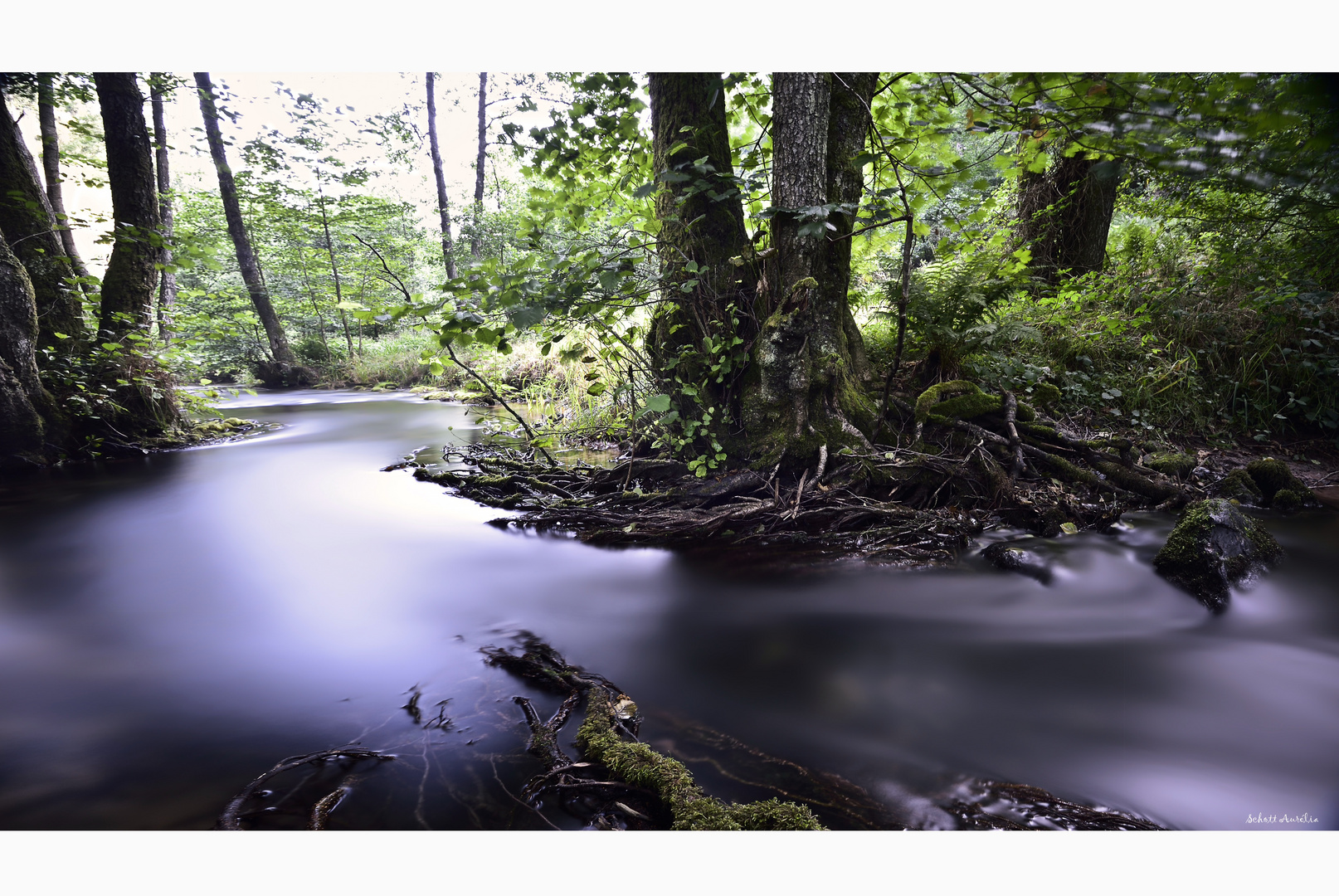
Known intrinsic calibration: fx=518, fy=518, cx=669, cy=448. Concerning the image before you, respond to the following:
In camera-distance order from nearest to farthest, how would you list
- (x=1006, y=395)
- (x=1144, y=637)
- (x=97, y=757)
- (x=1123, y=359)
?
(x=97, y=757) < (x=1144, y=637) < (x=1006, y=395) < (x=1123, y=359)

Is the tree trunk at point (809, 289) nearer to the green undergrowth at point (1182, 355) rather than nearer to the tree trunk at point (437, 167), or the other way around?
the green undergrowth at point (1182, 355)

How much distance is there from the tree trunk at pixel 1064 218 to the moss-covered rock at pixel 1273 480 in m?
2.76

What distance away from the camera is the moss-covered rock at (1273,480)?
340 cm

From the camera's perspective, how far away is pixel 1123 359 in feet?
16.3

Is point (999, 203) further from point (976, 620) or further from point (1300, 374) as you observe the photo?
point (976, 620)

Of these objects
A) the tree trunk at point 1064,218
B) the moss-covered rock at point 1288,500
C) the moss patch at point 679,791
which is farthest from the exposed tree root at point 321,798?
the tree trunk at point 1064,218

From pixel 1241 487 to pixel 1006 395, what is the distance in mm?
1562

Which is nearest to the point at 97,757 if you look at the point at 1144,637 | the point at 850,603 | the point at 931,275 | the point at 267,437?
the point at 850,603

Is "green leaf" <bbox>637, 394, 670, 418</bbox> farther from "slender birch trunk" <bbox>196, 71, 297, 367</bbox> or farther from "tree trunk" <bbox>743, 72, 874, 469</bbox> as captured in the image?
"slender birch trunk" <bbox>196, 71, 297, 367</bbox>

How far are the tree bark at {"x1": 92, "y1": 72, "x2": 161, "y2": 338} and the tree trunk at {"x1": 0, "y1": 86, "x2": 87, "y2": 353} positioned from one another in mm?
298

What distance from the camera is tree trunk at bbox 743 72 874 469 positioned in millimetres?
3238

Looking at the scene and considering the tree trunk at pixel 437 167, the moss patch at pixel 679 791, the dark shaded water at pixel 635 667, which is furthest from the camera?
the tree trunk at pixel 437 167

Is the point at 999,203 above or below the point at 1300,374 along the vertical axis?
above

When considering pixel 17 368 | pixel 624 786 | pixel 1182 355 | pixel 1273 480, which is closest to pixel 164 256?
pixel 17 368
